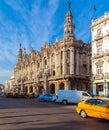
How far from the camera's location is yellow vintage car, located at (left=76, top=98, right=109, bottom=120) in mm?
14192

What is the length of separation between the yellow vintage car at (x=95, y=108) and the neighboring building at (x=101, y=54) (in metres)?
25.1

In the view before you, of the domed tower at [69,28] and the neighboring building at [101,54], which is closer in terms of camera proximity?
the neighboring building at [101,54]

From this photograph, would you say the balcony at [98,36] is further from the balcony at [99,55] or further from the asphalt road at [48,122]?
the asphalt road at [48,122]

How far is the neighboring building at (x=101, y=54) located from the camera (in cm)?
4106

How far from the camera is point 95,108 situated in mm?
14961

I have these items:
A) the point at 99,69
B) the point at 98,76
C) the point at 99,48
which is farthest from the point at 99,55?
the point at 98,76

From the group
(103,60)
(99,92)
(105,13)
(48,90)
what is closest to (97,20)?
(105,13)

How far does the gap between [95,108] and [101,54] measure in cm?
2793

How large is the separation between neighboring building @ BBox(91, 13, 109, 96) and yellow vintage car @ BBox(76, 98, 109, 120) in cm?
2511

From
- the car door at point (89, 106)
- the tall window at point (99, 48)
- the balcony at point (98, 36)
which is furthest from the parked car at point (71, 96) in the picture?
the car door at point (89, 106)

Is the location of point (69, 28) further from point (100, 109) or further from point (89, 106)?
point (100, 109)

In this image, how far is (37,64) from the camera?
7888 cm

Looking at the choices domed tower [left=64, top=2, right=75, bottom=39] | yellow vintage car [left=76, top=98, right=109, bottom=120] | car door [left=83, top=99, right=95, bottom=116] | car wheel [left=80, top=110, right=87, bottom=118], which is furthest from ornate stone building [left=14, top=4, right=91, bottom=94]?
car door [left=83, top=99, right=95, bottom=116]

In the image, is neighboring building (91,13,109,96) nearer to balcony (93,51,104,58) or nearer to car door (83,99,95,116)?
balcony (93,51,104,58)
